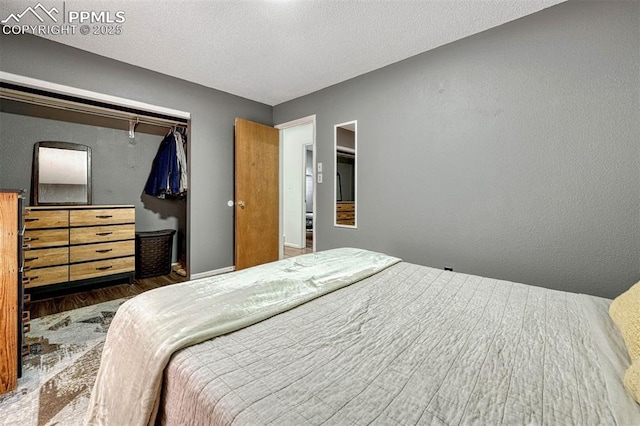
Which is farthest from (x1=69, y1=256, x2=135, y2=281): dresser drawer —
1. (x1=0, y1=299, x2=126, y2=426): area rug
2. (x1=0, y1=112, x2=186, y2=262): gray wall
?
(x1=0, y1=112, x2=186, y2=262): gray wall

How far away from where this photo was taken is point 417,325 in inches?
38.8

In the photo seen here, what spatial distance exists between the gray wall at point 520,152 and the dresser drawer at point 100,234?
3.01 m

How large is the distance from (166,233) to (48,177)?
1415 mm

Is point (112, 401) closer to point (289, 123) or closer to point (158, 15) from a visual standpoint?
point (158, 15)

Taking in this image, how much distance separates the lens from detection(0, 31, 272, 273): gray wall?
91.0 inches

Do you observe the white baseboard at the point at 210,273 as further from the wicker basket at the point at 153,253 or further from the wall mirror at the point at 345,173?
the wall mirror at the point at 345,173

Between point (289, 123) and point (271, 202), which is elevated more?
point (289, 123)

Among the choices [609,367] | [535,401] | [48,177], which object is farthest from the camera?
[48,177]

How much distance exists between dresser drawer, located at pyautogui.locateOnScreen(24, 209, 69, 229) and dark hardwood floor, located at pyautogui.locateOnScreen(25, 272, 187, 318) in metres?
0.78

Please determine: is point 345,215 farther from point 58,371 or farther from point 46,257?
point 46,257

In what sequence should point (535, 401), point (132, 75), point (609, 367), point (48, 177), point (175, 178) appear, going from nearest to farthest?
point (535, 401), point (609, 367), point (132, 75), point (48, 177), point (175, 178)

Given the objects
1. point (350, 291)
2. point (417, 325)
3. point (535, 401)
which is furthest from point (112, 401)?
point (535, 401)

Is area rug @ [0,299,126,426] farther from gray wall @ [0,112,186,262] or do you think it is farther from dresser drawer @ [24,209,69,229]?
gray wall @ [0,112,186,262]

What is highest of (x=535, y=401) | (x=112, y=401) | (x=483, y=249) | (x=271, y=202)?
(x=271, y=202)
